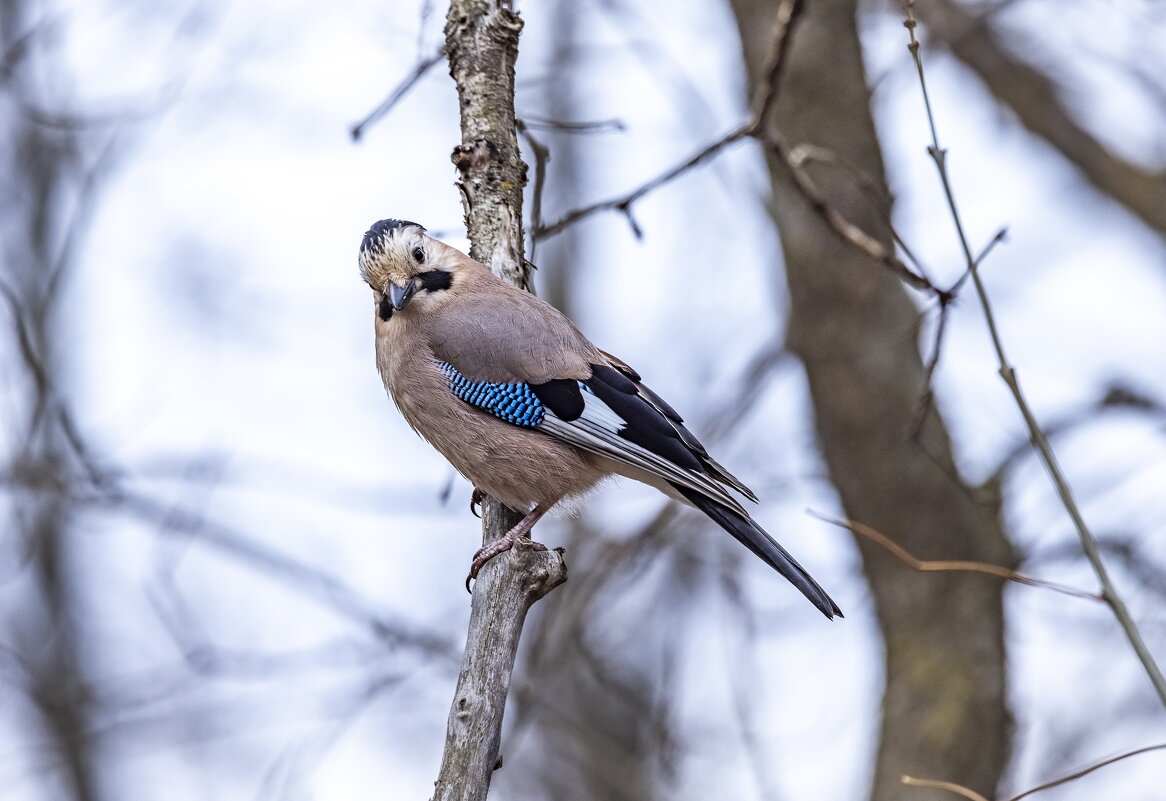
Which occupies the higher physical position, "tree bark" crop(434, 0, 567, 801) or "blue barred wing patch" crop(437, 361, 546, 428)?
"tree bark" crop(434, 0, 567, 801)

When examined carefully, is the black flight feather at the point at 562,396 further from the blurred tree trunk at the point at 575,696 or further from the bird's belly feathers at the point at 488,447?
the blurred tree trunk at the point at 575,696

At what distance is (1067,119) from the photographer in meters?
7.84

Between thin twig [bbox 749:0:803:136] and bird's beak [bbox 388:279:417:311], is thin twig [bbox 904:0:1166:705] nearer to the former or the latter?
thin twig [bbox 749:0:803:136]

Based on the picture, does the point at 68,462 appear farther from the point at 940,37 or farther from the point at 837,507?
the point at 940,37

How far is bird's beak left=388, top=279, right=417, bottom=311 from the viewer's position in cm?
434

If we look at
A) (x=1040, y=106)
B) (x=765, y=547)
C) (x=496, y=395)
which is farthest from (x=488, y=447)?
(x=1040, y=106)

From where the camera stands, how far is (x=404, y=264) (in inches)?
175

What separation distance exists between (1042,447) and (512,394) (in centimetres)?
222

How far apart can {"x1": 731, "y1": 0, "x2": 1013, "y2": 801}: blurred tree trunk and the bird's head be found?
2592 millimetres

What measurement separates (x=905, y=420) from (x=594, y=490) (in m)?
2.59

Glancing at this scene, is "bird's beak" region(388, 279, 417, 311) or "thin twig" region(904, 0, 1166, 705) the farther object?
"bird's beak" region(388, 279, 417, 311)

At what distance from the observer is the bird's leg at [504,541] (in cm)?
381

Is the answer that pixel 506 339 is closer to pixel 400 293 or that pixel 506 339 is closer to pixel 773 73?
pixel 400 293

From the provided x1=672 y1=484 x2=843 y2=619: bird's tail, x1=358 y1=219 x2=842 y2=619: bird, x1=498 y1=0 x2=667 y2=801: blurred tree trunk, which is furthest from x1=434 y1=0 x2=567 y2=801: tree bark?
x1=498 y1=0 x2=667 y2=801: blurred tree trunk
